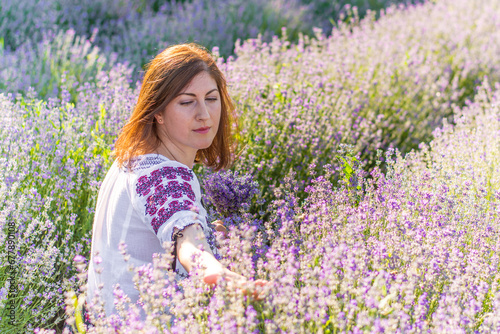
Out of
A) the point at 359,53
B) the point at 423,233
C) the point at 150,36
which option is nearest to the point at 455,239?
the point at 423,233

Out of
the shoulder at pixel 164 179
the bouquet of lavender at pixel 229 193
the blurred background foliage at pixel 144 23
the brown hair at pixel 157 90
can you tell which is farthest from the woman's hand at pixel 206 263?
the blurred background foliage at pixel 144 23

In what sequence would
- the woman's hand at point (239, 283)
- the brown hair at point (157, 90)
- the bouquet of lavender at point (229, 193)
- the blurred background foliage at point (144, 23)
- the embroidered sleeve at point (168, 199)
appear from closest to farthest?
the woman's hand at point (239, 283)
the embroidered sleeve at point (168, 199)
the brown hair at point (157, 90)
the bouquet of lavender at point (229, 193)
the blurred background foliage at point (144, 23)

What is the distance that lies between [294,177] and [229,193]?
32.0 inches

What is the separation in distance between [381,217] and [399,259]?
30 centimetres

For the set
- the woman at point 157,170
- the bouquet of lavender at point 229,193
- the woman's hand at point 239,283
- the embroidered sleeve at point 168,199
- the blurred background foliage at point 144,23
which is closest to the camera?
the woman's hand at point 239,283

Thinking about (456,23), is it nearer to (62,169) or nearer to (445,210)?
(445,210)

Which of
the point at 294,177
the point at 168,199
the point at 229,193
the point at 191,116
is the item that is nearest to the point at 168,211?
the point at 168,199

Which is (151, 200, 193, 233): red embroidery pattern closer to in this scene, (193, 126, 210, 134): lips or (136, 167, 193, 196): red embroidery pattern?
(136, 167, 193, 196): red embroidery pattern

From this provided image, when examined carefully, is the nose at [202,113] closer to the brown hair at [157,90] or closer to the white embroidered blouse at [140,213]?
the brown hair at [157,90]

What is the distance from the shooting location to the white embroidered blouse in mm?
1757

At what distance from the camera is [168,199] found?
5.79ft

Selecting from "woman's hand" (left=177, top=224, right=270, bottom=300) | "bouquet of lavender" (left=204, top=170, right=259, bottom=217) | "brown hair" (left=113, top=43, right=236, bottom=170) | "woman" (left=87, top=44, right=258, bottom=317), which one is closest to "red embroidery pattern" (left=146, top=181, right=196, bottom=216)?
"woman" (left=87, top=44, right=258, bottom=317)

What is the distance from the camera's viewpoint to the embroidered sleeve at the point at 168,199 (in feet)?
5.58

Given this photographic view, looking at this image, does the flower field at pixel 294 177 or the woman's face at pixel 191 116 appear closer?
the flower field at pixel 294 177
